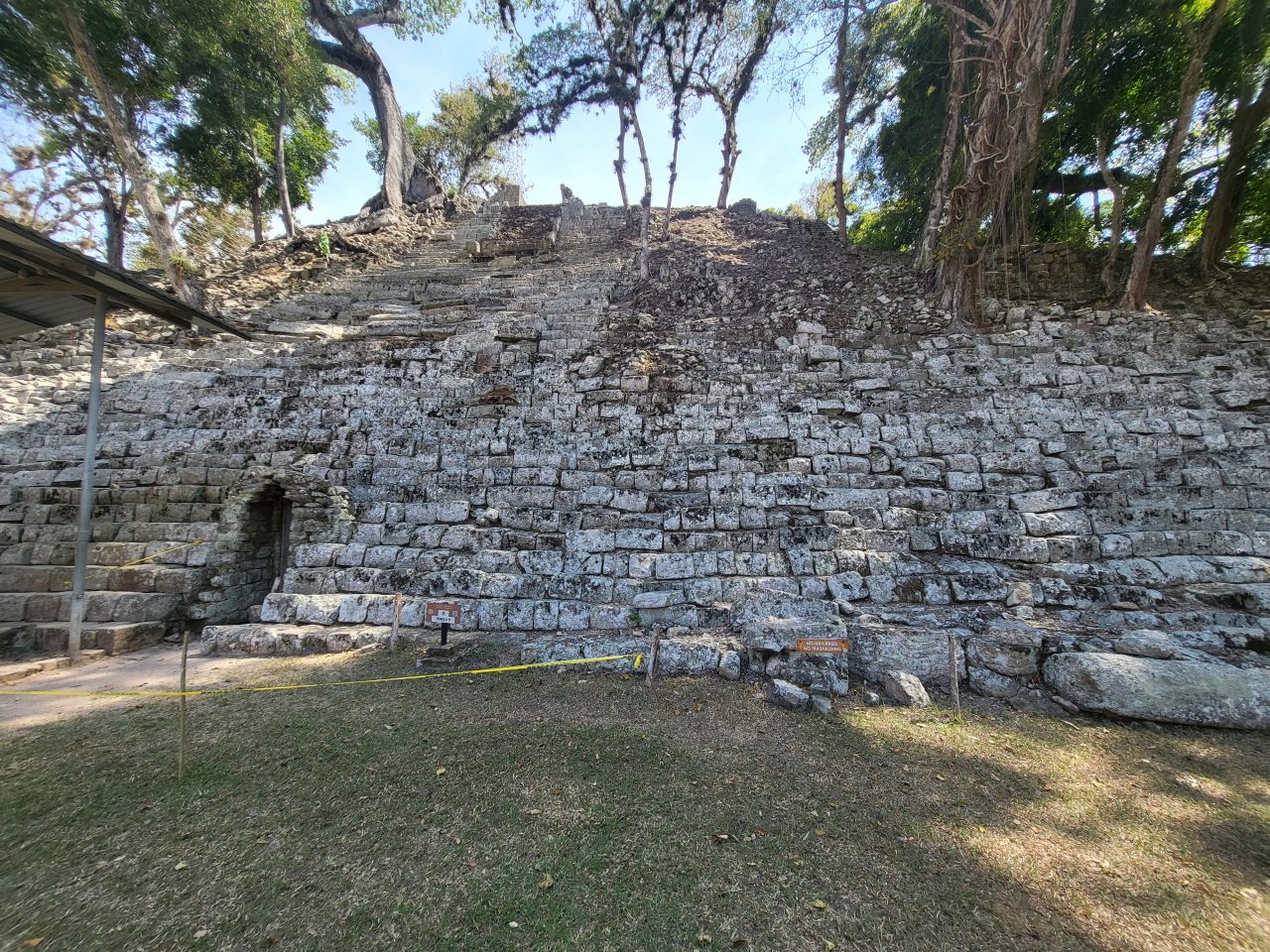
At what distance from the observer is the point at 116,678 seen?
14.8 feet

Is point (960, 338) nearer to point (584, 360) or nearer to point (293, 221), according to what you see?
point (584, 360)

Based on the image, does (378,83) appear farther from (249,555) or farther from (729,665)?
(729,665)

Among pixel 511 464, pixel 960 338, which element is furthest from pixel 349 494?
pixel 960 338

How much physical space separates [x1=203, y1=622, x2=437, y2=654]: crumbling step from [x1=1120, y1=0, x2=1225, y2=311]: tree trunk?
13.9 m

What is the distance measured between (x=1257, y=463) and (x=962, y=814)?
823 centimetres

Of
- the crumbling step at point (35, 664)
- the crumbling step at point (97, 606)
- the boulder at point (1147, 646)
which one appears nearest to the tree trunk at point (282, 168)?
the crumbling step at point (97, 606)

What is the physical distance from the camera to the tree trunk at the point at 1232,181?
9.51m

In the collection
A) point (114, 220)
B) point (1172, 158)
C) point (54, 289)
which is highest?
point (114, 220)

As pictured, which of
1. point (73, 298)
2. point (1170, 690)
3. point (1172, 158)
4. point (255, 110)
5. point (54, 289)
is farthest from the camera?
point (255, 110)

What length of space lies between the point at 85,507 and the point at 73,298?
243 centimetres

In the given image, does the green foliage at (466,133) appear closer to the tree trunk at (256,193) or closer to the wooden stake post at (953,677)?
the tree trunk at (256,193)

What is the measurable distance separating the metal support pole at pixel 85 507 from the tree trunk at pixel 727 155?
1851 cm

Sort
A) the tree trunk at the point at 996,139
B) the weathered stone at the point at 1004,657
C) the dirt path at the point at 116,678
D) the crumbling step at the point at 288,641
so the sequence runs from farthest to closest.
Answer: the tree trunk at the point at 996,139, the crumbling step at the point at 288,641, the weathered stone at the point at 1004,657, the dirt path at the point at 116,678

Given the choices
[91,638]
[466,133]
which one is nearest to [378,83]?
[466,133]
